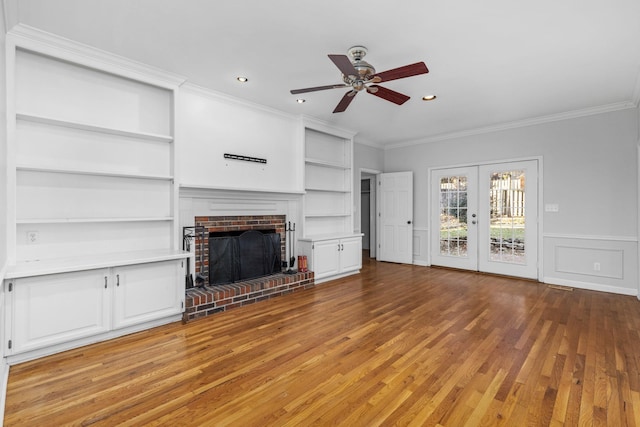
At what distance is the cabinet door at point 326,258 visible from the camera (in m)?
5.05

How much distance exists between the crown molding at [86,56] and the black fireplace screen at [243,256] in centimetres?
192

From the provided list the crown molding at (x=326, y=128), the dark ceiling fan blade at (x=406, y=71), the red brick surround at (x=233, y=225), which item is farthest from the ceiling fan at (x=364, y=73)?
the red brick surround at (x=233, y=225)

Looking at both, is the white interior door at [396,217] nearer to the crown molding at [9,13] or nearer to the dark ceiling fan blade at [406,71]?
the dark ceiling fan blade at [406,71]

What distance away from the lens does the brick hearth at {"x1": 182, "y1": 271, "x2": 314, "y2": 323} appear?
3.49 metres

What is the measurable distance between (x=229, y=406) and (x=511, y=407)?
5.67 ft

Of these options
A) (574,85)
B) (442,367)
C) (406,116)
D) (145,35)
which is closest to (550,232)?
(574,85)

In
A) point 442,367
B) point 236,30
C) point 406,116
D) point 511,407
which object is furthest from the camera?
point 406,116

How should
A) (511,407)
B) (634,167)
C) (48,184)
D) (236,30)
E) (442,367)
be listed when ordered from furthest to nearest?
(634,167) → (48,184) → (236,30) → (442,367) → (511,407)

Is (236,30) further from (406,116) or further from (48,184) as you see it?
(406,116)

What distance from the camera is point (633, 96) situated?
4.23 metres

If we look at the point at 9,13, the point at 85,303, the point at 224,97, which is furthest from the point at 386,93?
the point at 85,303

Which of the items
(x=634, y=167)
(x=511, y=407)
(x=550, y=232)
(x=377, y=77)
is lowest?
(x=511, y=407)

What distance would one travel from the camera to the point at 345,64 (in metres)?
2.62

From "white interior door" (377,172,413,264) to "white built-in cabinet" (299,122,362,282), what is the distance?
1.35 metres
